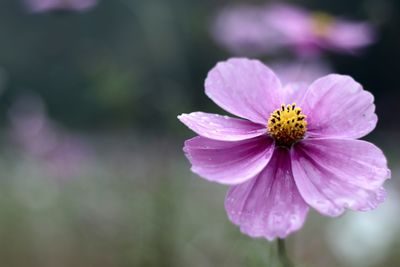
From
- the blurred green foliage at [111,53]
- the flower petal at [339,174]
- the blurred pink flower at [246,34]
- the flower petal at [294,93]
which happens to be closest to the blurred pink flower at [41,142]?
the blurred pink flower at [246,34]

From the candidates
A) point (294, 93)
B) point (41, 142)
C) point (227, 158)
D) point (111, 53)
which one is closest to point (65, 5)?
point (41, 142)

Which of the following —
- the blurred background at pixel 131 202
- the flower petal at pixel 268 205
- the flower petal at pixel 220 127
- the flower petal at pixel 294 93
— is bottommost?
the flower petal at pixel 268 205

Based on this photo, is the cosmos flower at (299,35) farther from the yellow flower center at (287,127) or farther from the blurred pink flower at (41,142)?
the yellow flower center at (287,127)

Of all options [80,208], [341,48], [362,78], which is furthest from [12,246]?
[362,78]

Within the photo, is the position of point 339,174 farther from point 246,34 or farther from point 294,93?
point 246,34

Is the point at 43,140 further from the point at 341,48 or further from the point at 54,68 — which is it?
the point at 54,68

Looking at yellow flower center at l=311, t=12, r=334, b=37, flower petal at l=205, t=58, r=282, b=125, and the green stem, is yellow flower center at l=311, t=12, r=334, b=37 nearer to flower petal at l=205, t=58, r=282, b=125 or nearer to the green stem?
flower petal at l=205, t=58, r=282, b=125

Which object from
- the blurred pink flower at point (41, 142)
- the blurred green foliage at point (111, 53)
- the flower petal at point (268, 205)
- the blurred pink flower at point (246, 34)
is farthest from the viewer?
the blurred green foliage at point (111, 53)
